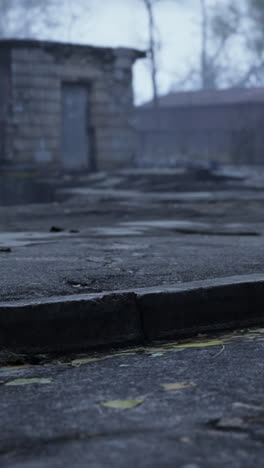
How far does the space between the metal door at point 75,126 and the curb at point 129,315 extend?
55.5 feet

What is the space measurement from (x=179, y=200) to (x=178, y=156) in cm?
2573

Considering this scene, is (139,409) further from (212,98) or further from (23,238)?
(212,98)

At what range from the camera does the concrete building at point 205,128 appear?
34.5 metres

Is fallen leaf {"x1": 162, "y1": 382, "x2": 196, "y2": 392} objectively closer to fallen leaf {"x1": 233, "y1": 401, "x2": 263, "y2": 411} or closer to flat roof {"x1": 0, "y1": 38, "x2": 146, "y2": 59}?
fallen leaf {"x1": 233, "y1": 401, "x2": 263, "y2": 411}

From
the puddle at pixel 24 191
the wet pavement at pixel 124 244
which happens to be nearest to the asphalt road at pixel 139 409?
the wet pavement at pixel 124 244

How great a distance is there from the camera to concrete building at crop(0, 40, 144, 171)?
19.0m

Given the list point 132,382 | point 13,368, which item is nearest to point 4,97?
point 13,368

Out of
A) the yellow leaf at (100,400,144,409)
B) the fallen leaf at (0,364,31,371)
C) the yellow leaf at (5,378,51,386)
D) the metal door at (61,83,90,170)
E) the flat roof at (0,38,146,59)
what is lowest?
the fallen leaf at (0,364,31,371)

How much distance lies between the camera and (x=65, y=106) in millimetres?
19984

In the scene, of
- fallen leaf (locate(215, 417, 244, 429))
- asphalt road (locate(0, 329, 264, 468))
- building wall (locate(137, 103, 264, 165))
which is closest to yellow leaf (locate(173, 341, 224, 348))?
asphalt road (locate(0, 329, 264, 468))

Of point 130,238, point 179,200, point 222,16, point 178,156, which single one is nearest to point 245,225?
point 130,238

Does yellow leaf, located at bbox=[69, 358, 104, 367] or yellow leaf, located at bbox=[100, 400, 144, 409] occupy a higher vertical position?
yellow leaf, located at bbox=[100, 400, 144, 409]

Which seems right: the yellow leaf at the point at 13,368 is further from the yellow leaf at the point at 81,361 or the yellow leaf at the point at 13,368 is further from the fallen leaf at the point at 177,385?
the fallen leaf at the point at 177,385

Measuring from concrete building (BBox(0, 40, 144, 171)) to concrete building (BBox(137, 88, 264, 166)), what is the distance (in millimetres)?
14243
